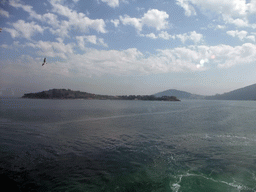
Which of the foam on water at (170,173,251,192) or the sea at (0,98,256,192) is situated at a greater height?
the sea at (0,98,256,192)

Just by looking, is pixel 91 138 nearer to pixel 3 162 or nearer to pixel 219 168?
pixel 3 162

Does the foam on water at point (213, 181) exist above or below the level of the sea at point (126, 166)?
below

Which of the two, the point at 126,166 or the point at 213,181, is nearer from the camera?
the point at 213,181

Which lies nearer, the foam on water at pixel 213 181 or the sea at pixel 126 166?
the foam on water at pixel 213 181

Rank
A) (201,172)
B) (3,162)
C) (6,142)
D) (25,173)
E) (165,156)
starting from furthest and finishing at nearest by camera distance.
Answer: (6,142)
(165,156)
(3,162)
(201,172)
(25,173)

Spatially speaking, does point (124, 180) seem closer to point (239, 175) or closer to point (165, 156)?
point (165, 156)

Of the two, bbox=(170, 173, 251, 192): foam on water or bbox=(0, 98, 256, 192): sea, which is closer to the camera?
bbox=(170, 173, 251, 192): foam on water

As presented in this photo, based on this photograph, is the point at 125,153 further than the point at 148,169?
Yes

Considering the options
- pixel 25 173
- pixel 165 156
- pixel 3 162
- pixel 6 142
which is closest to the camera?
pixel 25 173

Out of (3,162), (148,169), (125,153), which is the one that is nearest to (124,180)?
(148,169)
